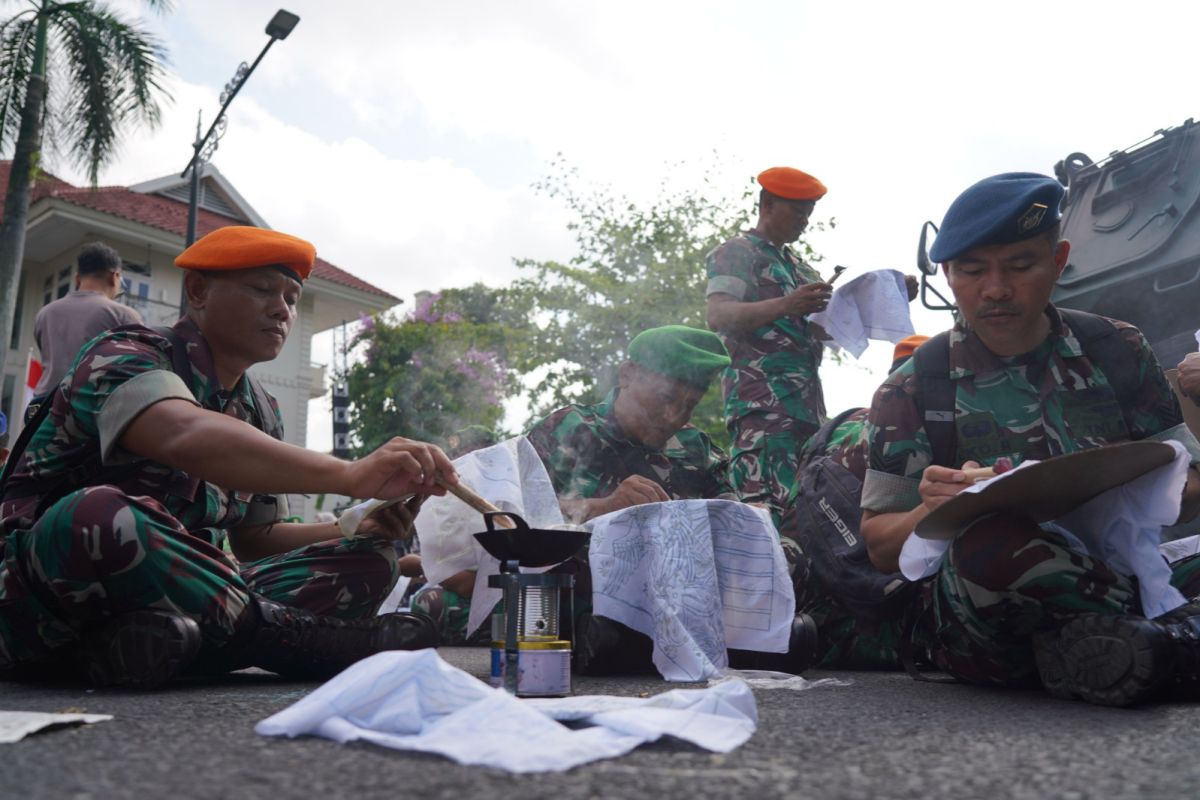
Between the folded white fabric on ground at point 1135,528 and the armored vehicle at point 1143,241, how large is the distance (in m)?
2.45

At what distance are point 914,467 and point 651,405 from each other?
1459 mm

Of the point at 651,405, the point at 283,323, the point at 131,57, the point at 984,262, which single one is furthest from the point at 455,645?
the point at 131,57

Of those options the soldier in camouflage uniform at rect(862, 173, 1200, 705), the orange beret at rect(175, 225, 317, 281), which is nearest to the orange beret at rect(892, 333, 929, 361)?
the soldier in camouflage uniform at rect(862, 173, 1200, 705)

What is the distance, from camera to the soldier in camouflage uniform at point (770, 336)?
4477 mm

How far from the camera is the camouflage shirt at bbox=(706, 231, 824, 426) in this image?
181 inches

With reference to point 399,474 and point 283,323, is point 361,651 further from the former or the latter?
point 283,323

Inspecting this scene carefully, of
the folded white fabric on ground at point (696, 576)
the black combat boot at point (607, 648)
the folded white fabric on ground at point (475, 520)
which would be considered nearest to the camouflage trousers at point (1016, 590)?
the folded white fabric on ground at point (696, 576)

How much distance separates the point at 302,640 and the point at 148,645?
0.51 metres

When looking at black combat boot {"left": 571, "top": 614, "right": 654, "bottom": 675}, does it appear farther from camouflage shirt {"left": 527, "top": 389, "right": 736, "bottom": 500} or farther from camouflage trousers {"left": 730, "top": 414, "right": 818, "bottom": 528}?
camouflage trousers {"left": 730, "top": 414, "right": 818, "bottom": 528}

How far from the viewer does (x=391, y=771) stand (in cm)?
134

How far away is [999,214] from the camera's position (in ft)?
8.15

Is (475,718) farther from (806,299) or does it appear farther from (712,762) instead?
(806,299)

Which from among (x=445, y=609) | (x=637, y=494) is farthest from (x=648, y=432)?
(x=445, y=609)

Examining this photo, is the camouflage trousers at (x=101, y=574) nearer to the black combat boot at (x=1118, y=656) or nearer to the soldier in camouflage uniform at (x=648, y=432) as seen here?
the soldier in camouflage uniform at (x=648, y=432)
